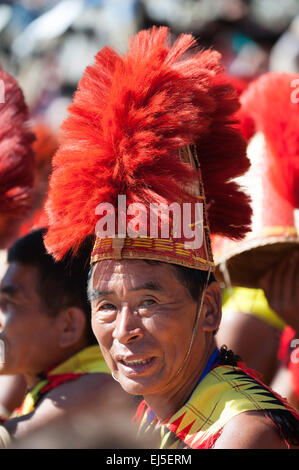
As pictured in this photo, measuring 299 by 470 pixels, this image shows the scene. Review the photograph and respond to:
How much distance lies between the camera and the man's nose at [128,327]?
6.52 ft

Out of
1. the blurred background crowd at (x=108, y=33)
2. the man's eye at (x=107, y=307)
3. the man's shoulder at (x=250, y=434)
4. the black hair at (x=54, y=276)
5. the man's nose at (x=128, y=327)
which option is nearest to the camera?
the man's shoulder at (x=250, y=434)

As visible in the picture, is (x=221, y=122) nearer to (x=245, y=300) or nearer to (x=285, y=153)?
(x=285, y=153)

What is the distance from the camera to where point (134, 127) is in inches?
79.7

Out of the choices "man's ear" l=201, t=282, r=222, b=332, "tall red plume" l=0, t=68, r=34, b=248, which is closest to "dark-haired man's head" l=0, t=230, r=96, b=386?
"tall red plume" l=0, t=68, r=34, b=248

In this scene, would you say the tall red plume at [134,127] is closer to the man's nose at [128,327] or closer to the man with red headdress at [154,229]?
the man with red headdress at [154,229]

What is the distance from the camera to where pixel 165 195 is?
1.99m

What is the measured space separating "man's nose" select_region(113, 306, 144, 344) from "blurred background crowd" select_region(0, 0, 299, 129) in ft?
14.4

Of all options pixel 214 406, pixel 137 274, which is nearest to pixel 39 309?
pixel 137 274

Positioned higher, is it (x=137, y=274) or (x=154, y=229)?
(x=154, y=229)

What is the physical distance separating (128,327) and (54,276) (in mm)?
1049

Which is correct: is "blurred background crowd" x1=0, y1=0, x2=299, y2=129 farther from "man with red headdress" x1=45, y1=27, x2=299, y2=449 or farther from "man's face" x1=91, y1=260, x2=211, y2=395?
"man's face" x1=91, y1=260, x2=211, y2=395

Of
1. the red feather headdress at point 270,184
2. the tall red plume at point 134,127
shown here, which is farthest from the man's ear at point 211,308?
the red feather headdress at point 270,184

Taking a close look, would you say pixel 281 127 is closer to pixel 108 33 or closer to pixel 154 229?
pixel 154 229

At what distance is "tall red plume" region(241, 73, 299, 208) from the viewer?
9.16 ft
